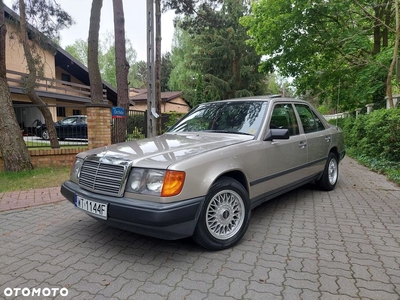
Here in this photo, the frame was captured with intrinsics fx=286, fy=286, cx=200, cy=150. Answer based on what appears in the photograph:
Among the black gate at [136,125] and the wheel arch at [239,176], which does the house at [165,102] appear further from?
the wheel arch at [239,176]

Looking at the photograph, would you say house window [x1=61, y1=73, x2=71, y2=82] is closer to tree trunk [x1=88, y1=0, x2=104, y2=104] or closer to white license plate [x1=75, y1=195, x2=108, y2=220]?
tree trunk [x1=88, y1=0, x2=104, y2=104]

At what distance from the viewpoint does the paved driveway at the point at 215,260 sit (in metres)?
2.29

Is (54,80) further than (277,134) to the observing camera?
Yes

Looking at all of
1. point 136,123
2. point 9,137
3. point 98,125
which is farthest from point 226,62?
point 9,137

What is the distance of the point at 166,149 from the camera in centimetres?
308

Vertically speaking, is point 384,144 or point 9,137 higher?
point 9,137

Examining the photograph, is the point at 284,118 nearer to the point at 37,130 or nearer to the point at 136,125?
the point at 136,125

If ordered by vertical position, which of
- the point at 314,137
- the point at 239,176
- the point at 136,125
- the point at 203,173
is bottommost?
the point at 239,176

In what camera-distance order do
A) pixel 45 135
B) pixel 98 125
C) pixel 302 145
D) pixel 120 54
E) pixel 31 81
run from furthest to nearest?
1. pixel 31 81
2. pixel 45 135
3. pixel 120 54
4. pixel 98 125
5. pixel 302 145

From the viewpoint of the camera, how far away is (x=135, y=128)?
1102 centimetres

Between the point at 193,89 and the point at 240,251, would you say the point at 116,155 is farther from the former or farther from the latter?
the point at 193,89

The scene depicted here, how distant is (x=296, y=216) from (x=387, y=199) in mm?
2005

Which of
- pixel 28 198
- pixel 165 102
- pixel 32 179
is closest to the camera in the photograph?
pixel 28 198

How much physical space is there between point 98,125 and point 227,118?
4.79 meters
